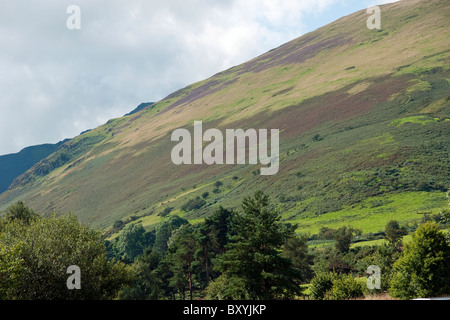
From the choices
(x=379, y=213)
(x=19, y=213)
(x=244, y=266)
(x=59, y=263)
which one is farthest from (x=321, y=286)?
(x=379, y=213)

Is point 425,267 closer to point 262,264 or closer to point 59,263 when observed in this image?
point 262,264

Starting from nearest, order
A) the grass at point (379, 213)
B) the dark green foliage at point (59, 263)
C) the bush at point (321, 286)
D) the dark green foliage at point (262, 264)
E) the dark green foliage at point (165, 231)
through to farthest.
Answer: the dark green foliage at point (59, 263)
the dark green foliage at point (262, 264)
the bush at point (321, 286)
the grass at point (379, 213)
the dark green foliage at point (165, 231)

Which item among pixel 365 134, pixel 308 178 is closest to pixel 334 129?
pixel 365 134

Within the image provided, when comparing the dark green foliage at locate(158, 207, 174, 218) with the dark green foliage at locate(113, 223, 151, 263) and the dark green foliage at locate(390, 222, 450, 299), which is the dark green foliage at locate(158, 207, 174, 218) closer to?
the dark green foliage at locate(113, 223, 151, 263)

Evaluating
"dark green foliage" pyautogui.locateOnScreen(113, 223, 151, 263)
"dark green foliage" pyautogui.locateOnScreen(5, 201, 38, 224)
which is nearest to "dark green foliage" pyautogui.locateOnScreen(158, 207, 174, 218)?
"dark green foliage" pyautogui.locateOnScreen(113, 223, 151, 263)

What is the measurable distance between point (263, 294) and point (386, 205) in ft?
305

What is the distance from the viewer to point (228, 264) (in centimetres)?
3447

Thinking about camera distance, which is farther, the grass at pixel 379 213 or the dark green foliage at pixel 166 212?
the dark green foliage at pixel 166 212

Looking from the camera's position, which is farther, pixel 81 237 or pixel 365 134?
pixel 365 134

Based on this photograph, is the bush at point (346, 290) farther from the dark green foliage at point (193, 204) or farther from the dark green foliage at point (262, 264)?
the dark green foliage at point (193, 204)

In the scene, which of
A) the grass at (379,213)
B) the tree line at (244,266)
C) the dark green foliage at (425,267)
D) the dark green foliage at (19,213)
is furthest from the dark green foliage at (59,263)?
the grass at (379,213)

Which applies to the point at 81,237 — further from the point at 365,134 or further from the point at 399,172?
the point at 365,134
